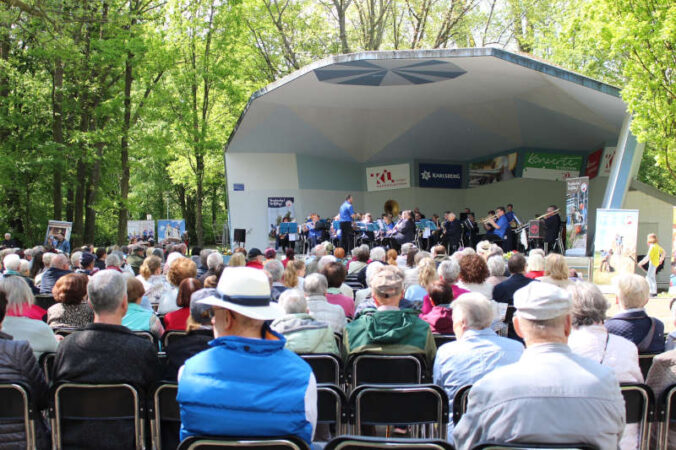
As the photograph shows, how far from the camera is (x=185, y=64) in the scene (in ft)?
68.1

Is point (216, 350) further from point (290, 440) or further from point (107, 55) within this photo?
point (107, 55)

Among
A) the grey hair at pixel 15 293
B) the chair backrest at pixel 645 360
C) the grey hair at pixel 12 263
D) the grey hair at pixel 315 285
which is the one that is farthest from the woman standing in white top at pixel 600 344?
the grey hair at pixel 12 263

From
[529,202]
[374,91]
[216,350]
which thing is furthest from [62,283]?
[529,202]

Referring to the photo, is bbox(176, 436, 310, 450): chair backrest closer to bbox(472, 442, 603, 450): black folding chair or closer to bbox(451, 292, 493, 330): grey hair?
bbox(472, 442, 603, 450): black folding chair

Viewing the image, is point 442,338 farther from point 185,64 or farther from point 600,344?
point 185,64

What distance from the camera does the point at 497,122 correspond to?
20.4 meters

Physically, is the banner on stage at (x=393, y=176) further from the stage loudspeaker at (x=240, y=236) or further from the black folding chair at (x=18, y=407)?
the black folding chair at (x=18, y=407)

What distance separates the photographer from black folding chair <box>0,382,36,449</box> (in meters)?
2.82

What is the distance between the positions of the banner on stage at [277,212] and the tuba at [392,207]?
407cm

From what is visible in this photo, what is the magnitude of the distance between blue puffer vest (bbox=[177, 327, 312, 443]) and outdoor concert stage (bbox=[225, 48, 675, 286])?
1183 cm

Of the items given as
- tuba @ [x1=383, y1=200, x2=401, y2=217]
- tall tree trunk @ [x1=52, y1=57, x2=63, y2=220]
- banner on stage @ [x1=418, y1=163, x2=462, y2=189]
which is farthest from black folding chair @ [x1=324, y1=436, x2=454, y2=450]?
banner on stage @ [x1=418, y1=163, x2=462, y2=189]

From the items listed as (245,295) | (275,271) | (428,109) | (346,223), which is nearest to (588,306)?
(245,295)

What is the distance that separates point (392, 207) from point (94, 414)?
782 inches

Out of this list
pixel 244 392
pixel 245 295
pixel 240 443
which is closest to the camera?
pixel 240 443
